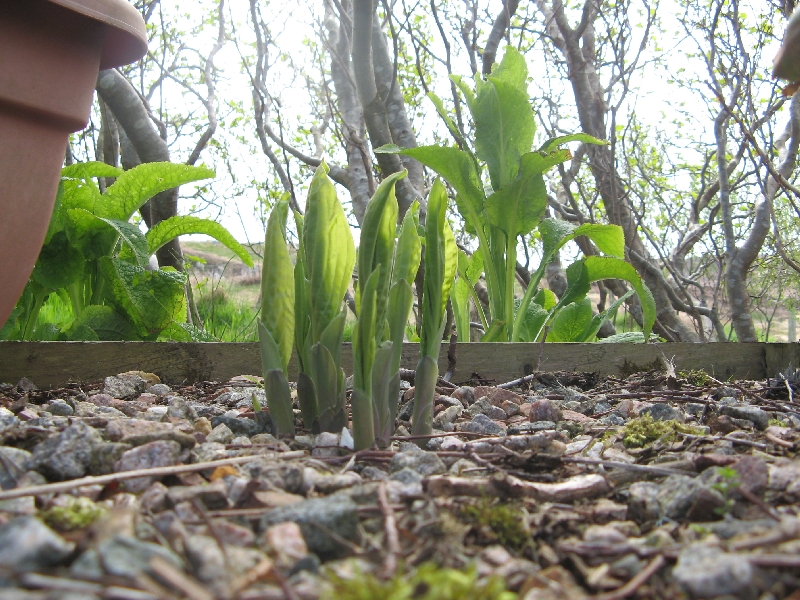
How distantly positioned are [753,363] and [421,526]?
212 cm

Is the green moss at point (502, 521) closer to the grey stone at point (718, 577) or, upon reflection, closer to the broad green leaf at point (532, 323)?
the grey stone at point (718, 577)

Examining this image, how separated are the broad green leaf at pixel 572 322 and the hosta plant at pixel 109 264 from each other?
129cm

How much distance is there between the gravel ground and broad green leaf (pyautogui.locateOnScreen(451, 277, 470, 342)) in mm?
1458

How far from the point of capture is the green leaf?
2.57 meters

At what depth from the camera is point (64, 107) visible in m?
1.32

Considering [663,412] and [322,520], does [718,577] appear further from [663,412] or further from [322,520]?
[663,412]

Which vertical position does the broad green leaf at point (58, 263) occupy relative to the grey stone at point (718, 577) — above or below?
above

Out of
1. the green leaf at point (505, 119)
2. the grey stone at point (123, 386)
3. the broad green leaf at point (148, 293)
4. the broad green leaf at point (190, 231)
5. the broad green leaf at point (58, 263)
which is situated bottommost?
the grey stone at point (123, 386)

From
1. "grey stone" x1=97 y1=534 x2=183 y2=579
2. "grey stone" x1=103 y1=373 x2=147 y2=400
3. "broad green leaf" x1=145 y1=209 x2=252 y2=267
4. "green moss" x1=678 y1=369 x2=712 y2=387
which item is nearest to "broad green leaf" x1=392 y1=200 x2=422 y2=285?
"grey stone" x1=97 y1=534 x2=183 y2=579

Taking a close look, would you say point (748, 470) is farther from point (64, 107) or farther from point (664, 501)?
point (64, 107)

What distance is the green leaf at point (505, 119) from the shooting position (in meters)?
2.57

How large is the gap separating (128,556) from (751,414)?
1.23 m

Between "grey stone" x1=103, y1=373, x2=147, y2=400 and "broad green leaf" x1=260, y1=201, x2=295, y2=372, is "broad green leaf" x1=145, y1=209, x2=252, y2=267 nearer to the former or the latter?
"grey stone" x1=103, y1=373, x2=147, y2=400

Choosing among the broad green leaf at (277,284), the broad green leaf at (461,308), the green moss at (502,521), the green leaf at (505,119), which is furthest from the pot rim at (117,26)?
the broad green leaf at (461,308)
